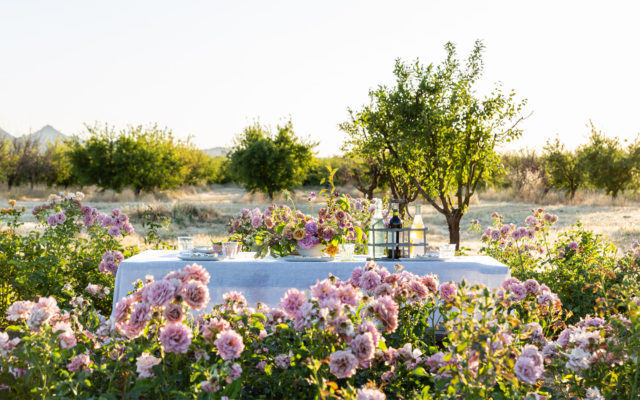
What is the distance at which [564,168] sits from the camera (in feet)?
85.1

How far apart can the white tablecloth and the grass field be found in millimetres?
5113

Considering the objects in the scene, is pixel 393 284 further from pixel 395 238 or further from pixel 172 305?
pixel 395 238

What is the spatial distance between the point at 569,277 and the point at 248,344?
3.77 meters

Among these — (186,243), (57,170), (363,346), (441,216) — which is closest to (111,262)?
(186,243)

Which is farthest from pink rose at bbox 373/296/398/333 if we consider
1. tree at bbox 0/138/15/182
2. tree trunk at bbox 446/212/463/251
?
tree at bbox 0/138/15/182

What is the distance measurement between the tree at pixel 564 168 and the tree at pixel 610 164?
0.46 metres

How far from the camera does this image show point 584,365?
2.22 meters

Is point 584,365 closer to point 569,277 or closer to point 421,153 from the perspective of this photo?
Answer: point 569,277

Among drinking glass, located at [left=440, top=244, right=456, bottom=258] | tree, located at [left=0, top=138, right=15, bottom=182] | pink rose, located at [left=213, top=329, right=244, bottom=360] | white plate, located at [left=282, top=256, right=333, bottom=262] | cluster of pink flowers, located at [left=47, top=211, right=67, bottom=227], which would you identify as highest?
tree, located at [left=0, top=138, right=15, bottom=182]

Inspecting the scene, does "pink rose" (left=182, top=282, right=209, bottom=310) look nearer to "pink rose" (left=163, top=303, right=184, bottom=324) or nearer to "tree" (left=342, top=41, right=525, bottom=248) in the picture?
"pink rose" (left=163, top=303, right=184, bottom=324)

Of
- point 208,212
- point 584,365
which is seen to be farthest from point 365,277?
point 208,212

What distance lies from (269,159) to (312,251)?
20.3 metres

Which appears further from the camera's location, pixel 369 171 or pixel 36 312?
pixel 369 171

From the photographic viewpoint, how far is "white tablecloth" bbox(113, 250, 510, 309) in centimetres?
371
